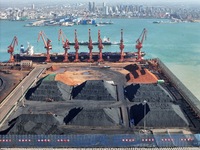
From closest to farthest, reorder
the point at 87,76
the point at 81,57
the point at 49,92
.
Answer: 1. the point at 49,92
2. the point at 87,76
3. the point at 81,57

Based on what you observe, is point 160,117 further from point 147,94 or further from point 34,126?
point 34,126

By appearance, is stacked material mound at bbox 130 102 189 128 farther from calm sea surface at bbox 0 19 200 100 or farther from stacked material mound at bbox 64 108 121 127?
calm sea surface at bbox 0 19 200 100

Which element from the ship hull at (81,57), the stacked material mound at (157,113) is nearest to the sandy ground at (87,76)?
the stacked material mound at (157,113)

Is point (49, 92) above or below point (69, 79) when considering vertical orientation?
above

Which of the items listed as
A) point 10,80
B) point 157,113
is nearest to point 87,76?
point 10,80

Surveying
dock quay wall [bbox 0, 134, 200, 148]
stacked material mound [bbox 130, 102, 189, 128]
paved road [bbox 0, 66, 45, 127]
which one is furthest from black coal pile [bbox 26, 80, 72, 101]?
dock quay wall [bbox 0, 134, 200, 148]
